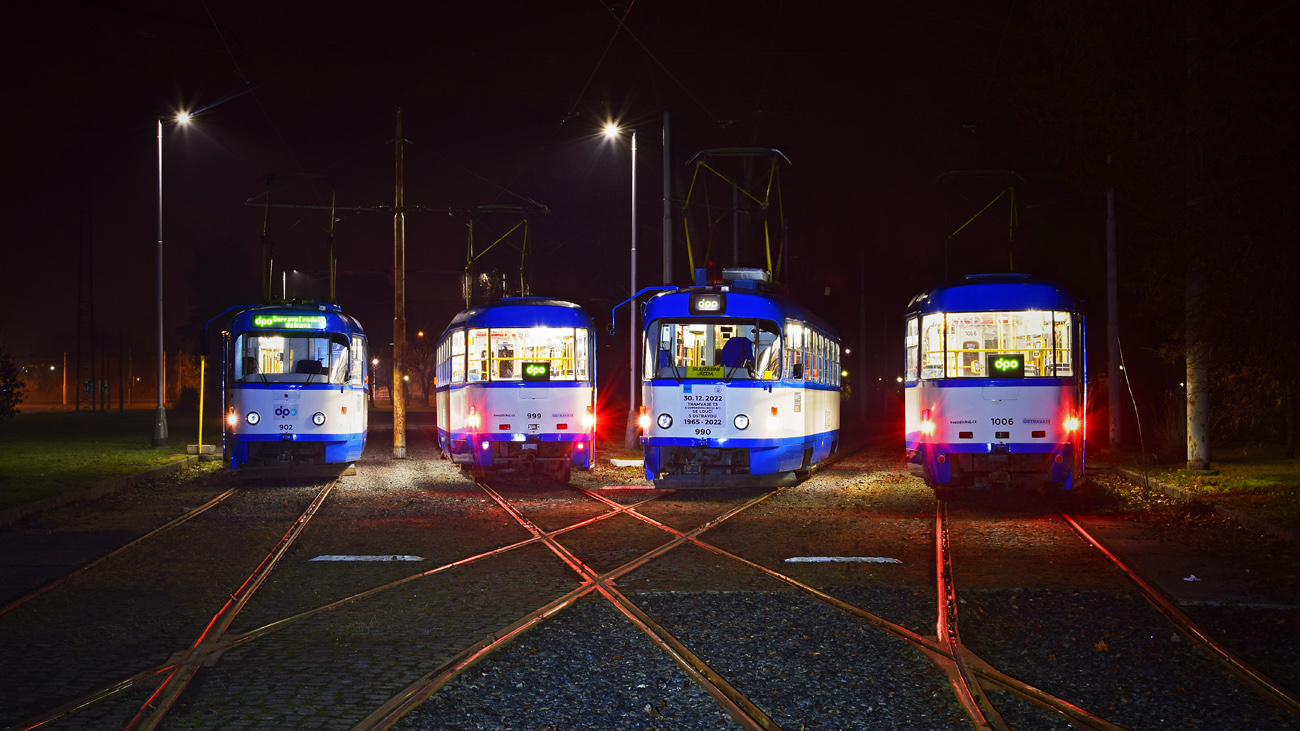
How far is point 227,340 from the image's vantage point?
20438 mm

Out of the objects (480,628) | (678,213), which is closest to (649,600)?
(480,628)

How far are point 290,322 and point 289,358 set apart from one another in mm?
663

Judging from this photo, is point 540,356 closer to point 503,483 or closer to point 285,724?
point 503,483

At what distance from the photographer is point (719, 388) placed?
1720 cm

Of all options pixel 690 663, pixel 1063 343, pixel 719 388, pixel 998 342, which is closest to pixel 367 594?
pixel 690 663

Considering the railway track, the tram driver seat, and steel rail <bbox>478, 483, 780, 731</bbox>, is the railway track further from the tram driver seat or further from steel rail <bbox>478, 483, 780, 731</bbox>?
the tram driver seat

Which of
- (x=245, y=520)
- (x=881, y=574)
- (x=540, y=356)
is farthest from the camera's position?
(x=540, y=356)

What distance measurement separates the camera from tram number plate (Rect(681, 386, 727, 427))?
17.2 m

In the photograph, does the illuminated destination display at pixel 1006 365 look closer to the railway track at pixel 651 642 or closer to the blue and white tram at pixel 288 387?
the railway track at pixel 651 642

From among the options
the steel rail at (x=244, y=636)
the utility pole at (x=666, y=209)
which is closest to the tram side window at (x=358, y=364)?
the utility pole at (x=666, y=209)

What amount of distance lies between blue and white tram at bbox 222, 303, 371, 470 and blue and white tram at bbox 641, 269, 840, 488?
6132mm

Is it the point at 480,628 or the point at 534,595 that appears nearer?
the point at 480,628

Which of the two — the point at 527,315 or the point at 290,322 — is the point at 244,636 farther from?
the point at 290,322

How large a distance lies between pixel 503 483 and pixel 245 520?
6.74m
